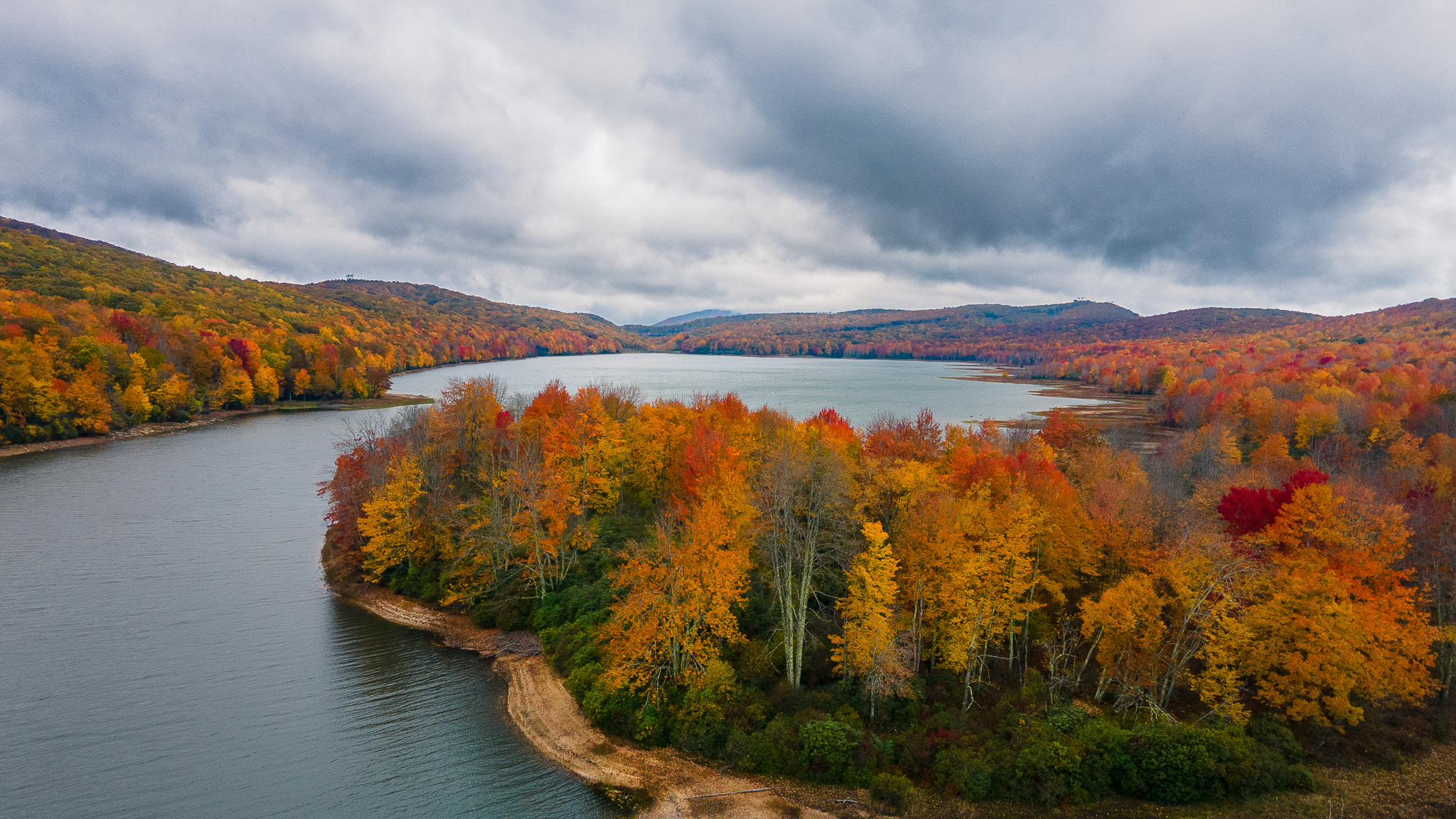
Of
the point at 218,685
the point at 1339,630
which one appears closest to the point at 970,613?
the point at 1339,630

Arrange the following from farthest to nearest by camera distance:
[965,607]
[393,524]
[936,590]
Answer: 1. [393,524]
2. [936,590]
3. [965,607]

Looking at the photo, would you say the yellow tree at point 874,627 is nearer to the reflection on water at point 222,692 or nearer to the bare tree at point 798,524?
the bare tree at point 798,524

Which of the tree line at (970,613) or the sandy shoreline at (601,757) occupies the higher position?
the tree line at (970,613)

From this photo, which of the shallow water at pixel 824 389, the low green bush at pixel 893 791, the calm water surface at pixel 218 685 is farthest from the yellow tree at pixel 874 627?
the shallow water at pixel 824 389

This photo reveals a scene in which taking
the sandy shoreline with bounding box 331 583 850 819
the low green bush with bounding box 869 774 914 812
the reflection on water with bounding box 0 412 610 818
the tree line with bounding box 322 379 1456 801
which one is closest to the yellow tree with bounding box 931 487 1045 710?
the tree line with bounding box 322 379 1456 801

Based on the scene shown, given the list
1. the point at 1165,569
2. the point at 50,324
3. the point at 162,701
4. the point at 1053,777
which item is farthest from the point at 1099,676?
the point at 50,324

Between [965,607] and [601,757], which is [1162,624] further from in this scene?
[601,757]
